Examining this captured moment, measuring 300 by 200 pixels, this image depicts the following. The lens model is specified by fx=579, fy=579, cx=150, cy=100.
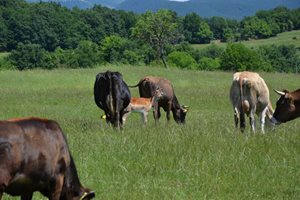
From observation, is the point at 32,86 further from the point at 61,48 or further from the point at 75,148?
the point at 61,48

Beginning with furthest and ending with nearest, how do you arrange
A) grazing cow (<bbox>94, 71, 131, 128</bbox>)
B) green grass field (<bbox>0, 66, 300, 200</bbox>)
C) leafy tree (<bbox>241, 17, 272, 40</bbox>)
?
1. leafy tree (<bbox>241, 17, 272, 40</bbox>)
2. grazing cow (<bbox>94, 71, 131, 128</bbox>)
3. green grass field (<bbox>0, 66, 300, 200</bbox>)

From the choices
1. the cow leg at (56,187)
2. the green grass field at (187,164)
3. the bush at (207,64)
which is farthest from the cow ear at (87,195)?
the bush at (207,64)

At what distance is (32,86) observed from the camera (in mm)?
32750

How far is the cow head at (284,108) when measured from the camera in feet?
45.1

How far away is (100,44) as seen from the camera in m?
95.5

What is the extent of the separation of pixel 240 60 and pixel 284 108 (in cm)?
6196

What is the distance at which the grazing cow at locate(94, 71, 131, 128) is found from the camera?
14.1m

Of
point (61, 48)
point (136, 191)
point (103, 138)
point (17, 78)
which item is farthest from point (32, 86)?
point (61, 48)

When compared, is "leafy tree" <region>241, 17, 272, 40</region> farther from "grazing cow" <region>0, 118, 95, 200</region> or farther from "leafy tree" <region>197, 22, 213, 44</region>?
"grazing cow" <region>0, 118, 95, 200</region>

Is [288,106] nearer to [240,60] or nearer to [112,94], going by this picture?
[112,94]

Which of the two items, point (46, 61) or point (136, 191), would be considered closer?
point (136, 191)

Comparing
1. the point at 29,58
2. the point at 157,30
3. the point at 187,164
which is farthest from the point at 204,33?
the point at 187,164

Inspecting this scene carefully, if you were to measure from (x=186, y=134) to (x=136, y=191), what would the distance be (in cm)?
325

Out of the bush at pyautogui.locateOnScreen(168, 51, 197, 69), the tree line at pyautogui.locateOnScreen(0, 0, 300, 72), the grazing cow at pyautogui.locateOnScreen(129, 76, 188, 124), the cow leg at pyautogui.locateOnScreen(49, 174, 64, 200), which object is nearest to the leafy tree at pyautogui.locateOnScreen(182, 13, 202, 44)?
the tree line at pyautogui.locateOnScreen(0, 0, 300, 72)
